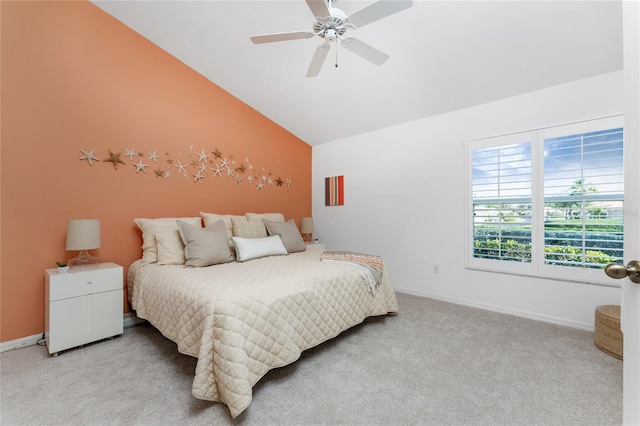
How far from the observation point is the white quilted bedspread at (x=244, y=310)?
58.8 inches

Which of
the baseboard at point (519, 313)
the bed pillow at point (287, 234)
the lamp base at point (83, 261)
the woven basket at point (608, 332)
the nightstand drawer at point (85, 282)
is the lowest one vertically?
the baseboard at point (519, 313)

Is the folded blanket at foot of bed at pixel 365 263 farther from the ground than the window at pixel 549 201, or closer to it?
closer to it

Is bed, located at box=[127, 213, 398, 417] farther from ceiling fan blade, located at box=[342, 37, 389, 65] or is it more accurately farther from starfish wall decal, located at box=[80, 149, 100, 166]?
ceiling fan blade, located at box=[342, 37, 389, 65]

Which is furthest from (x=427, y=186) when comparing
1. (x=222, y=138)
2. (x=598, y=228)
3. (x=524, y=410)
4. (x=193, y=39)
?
Result: (x=193, y=39)

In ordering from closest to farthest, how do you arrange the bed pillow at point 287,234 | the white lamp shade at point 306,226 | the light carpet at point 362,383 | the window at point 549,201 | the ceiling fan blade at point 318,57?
1. the light carpet at point 362,383
2. the ceiling fan blade at point 318,57
3. the window at point 549,201
4. the bed pillow at point 287,234
5. the white lamp shade at point 306,226

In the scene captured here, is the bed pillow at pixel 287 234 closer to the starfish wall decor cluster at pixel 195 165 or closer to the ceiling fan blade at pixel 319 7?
the starfish wall decor cluster at pixel 195 165

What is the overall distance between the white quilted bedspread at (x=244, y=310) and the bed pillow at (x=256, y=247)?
0.79 feet

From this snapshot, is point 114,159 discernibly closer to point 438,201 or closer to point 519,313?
point 438,201

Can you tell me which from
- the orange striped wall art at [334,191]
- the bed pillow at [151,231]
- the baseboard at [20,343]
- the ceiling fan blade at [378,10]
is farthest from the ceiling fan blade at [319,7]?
the baseboard at [20,343]

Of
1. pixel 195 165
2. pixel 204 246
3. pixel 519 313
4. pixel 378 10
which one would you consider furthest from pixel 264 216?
pixel 519 313

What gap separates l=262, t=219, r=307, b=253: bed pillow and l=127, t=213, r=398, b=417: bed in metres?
0.59

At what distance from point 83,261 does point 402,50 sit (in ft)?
11.4

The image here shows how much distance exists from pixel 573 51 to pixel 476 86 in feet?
2.43

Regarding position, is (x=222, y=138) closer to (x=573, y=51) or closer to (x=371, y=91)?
(x=371, y=91)
